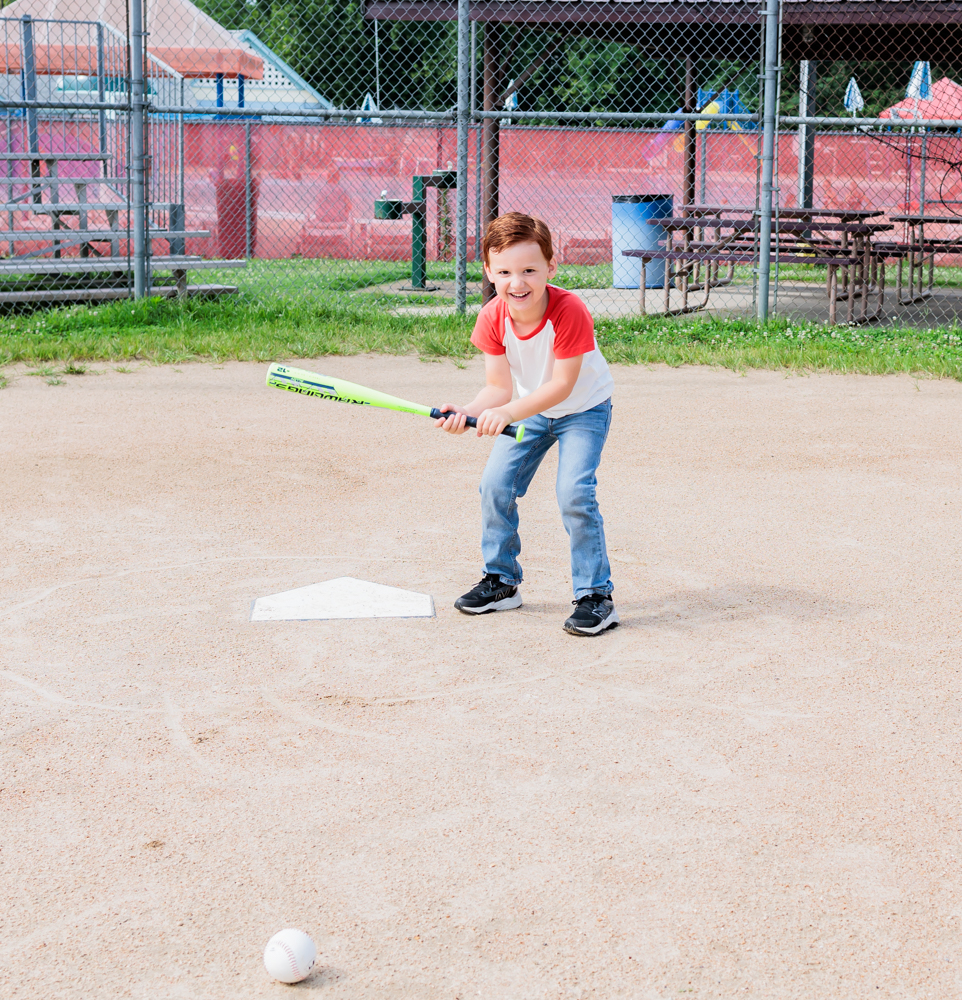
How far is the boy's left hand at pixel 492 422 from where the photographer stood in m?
3.76

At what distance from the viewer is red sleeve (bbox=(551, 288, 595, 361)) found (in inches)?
153

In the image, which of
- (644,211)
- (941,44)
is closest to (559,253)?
(644,211)

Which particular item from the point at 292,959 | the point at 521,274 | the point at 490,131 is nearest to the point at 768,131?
the point at 490,131

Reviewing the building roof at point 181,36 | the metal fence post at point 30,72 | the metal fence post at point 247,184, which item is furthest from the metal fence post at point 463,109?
the building roof at point 181,36

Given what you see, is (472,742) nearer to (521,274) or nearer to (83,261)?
(521,274)

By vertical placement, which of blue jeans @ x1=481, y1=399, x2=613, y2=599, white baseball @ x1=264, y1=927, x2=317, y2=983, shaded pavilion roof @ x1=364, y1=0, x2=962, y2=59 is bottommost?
white baseball @ x1=264, y1=927, x2=317, y2=983

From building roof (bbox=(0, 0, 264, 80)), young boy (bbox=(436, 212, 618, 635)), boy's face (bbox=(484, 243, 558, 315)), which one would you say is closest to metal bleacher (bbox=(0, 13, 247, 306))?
building roof (bbox=(0, 0, 264, 80))

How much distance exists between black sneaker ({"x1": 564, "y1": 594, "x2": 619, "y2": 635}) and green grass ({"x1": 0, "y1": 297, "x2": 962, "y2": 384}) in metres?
5.05

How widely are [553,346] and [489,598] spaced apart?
856 millimetres

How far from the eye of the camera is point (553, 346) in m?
3.95

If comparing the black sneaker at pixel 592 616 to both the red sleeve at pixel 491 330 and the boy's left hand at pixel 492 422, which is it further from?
the red sleeve at pixel 491 330

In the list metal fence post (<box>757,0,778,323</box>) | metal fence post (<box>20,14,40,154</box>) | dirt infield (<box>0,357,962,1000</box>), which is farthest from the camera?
metal fence post (<box>20,14,40,154</box>)

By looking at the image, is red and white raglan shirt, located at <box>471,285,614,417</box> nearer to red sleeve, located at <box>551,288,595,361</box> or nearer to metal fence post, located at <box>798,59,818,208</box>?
red sleeve, located at <box>551,288,595,361</box>

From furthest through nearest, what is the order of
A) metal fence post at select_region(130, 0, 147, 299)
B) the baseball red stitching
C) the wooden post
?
the wooden post
metal fence post at select_region(130, 0, 147, 299)
the baseball red stitching
